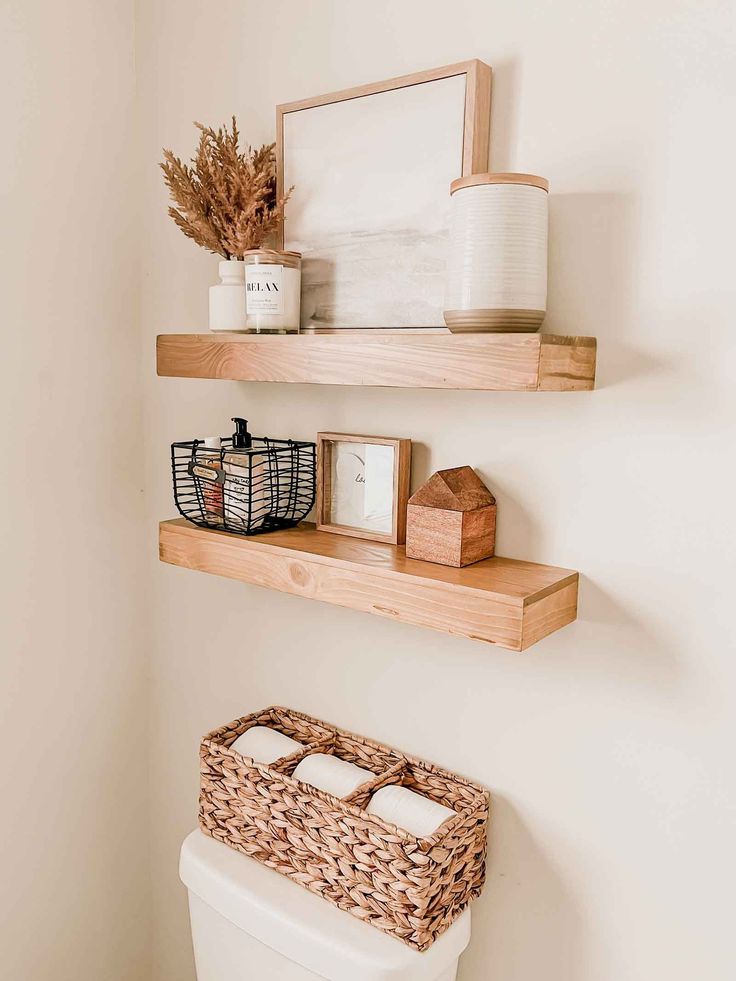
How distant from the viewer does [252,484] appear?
1064 millimetres

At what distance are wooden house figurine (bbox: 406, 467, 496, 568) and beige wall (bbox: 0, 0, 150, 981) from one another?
2.05 feet

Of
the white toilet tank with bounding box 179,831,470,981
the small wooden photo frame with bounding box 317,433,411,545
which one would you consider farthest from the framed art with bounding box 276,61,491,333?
the white toilet tank with bounding box 179,831,470,981

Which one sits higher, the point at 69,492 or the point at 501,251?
the point at 501,251

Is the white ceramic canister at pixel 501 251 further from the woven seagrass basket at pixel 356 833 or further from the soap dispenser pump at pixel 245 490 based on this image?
the woven seagrass basket at pixel 356 833

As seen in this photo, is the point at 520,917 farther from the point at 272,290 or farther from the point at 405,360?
the point at 272,290

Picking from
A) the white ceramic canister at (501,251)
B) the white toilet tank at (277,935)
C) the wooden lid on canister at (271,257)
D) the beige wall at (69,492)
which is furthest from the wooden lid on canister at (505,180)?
the white toilet tank at (277,935)

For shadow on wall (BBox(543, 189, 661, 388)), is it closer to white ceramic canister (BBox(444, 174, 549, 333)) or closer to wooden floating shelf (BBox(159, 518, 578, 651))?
white ceramic canister (BBox(444, 174, 549, 333))

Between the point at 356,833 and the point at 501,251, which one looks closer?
the point at 501,251

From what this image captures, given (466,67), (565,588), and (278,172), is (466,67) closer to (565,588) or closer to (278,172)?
(278,172)

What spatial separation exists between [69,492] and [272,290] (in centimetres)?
51

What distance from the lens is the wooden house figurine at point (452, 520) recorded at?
3.03 ft

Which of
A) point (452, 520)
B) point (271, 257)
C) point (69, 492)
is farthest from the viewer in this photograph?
point (69, 492)

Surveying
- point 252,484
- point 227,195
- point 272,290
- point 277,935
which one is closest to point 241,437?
point 252,484

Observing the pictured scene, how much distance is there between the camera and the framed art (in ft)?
3.05
